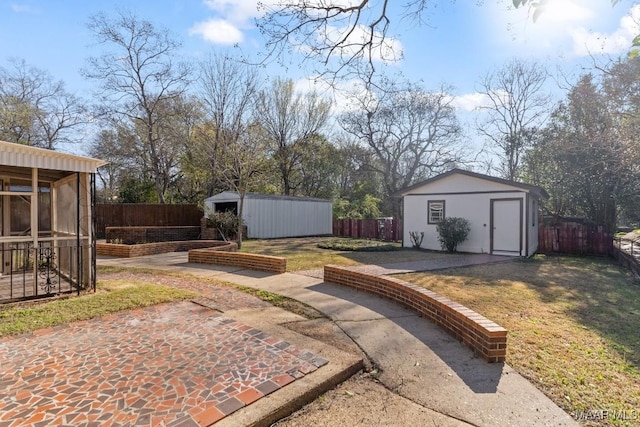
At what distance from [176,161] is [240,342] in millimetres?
23190

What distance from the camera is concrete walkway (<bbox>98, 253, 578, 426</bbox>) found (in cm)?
263

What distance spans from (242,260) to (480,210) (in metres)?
9.45

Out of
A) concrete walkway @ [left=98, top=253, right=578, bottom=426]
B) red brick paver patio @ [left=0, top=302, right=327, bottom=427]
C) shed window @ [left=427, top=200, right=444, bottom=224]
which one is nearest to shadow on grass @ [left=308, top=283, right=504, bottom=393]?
concrete walkway @ [left=98, top=253, right=578, bottom=426]

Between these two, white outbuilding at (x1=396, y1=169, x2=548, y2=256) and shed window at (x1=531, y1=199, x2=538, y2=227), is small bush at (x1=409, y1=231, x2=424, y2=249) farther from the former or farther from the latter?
shed window at (x1=531, y1=199, x2=538, y2=227)

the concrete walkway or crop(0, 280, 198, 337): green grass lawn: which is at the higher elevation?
crop(0, 280, 198, 337): green grass lawn

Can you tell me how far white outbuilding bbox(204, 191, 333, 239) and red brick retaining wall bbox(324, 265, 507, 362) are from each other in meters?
12.3

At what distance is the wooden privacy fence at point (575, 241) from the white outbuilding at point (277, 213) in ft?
40.7

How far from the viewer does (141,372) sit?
309 cm

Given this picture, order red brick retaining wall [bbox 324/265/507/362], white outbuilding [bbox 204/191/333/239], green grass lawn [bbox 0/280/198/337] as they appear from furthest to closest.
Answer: white outbuilding [bbox 204/191/333/239] < green grass lawn [bbox 0/280/198/337] < red brick retaining wall [bbox 324/265/507/362]

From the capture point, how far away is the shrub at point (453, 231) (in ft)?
43.9

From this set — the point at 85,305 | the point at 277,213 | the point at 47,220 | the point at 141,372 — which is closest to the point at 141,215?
the point at 277,213

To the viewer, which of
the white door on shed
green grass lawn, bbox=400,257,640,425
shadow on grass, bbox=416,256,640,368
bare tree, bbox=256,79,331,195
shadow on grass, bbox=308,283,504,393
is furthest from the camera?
bare tree, bbox=256,79,331,195

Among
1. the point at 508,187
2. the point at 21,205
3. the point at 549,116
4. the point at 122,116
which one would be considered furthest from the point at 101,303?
the point at 549,116
